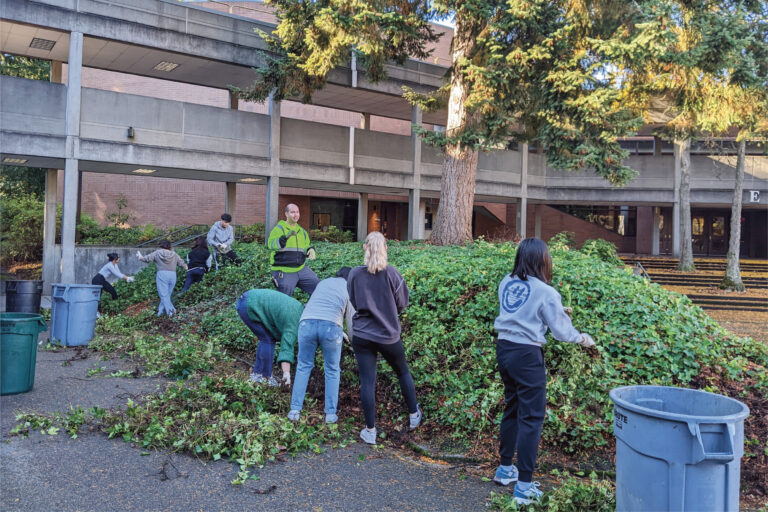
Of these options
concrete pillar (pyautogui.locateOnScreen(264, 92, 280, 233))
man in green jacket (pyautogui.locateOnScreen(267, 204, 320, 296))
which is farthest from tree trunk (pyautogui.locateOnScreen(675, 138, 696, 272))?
man in green jacket (pyautogui.locateOnScreen(267, 204, 320, 296))

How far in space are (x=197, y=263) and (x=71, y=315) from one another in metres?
3.54

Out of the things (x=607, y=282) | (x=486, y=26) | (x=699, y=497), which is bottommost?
(x=699, y=497)

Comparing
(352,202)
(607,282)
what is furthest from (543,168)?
(607,282)

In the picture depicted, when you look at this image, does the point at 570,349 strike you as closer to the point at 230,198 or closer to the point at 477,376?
the point at 477,376

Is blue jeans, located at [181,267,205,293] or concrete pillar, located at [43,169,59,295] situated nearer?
blue jeans, located at [181,267,205,293]

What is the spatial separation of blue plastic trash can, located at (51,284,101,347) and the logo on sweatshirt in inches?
295

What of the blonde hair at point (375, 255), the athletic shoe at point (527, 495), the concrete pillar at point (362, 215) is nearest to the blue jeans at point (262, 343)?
the blonde hair at point (375, 255)

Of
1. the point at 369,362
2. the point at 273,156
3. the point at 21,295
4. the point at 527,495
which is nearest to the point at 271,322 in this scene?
the point at 369,362

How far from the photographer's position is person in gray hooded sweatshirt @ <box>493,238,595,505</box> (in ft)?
12.7

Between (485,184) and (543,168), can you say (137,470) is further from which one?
(543,168)

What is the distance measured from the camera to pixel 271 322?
612 centimetres

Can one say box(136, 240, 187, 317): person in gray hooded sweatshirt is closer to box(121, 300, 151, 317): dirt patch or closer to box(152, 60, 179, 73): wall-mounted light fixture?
box(121, 300, 151, 317): dirt patch

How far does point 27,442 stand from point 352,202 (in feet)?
87.7

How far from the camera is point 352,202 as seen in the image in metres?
31.0
